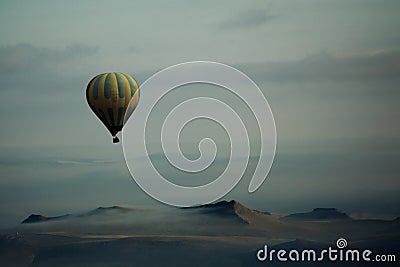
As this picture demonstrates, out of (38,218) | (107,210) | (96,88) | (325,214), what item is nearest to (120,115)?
(96,88)

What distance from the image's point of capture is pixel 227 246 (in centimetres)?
719

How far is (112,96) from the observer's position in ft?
23.2

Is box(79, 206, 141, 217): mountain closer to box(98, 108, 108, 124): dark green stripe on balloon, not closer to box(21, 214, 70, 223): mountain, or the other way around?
box(21, 214, 70, 223): mountain

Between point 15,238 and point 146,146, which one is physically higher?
point 146,146

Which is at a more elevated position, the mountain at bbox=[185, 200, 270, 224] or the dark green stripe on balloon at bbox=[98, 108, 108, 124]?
the dark green stripe on balloon at bbox=[98, 108, 108, 124]

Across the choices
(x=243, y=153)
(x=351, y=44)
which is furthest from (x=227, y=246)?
(x=351, y=44)

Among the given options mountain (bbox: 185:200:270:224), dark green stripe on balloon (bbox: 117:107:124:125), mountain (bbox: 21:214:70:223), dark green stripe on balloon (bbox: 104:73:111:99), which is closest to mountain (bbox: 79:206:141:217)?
mountain (bbox: 21:214:70:223)

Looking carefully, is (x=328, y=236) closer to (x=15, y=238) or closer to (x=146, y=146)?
(x=146, y=146)

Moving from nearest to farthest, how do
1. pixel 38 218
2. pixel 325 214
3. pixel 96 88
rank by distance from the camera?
pixel 325 214 < pixel 96 88 < pixel 38 218

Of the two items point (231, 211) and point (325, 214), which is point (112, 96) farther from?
point (325, 214)

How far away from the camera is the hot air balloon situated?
23.3 ft

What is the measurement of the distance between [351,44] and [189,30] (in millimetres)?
1102

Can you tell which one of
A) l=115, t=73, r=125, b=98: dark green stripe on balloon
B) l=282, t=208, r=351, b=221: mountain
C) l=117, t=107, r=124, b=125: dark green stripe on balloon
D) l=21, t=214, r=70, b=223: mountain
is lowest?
l=21, t=214, r=70, b=223: mountain

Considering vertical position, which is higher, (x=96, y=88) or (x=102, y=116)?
(x=96, y=88)
